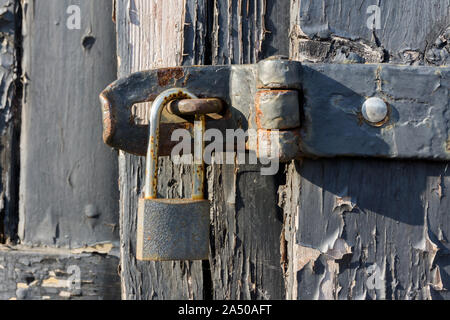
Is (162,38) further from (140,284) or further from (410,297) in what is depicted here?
(410,297)

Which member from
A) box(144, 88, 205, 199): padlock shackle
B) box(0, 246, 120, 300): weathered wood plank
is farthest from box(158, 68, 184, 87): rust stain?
box(0, 246, 120, 300): weathered wood plank

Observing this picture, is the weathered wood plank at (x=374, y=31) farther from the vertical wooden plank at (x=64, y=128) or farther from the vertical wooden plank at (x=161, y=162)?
the vertical wooden plank at (x=64, y=128)

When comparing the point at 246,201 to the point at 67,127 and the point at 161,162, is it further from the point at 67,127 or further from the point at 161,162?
the point at 67,127

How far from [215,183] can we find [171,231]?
0.15 m

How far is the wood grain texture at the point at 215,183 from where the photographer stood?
2.24ft

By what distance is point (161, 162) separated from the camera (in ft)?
2.30

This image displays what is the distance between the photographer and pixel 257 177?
69 centimetres

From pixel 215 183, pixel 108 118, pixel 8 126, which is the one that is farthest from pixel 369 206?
pixel 8 126

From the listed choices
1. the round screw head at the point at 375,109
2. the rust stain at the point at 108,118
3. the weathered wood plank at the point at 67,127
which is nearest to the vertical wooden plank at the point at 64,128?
the weathered wood plank at the point at 67,127

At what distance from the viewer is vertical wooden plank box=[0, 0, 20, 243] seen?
0.80m

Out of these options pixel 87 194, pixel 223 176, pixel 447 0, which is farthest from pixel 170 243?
pixel 447 0

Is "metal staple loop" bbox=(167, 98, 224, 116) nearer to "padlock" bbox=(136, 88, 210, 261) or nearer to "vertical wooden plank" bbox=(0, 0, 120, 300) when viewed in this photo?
"padlock" bbox=(136, 88, 210, 261)

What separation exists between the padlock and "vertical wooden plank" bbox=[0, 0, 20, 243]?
37cm

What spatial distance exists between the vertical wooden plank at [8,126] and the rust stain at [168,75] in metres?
0.37
